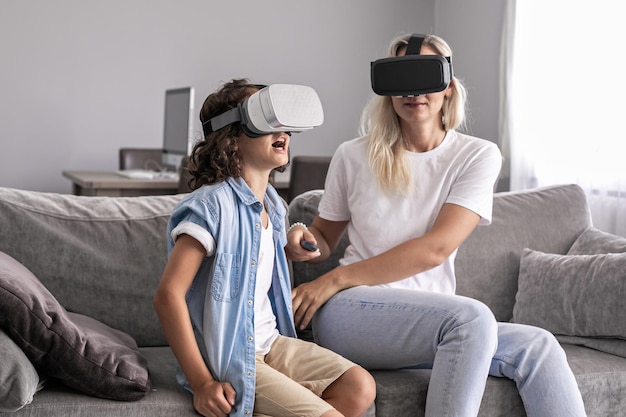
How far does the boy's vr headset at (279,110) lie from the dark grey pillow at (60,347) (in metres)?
0.52

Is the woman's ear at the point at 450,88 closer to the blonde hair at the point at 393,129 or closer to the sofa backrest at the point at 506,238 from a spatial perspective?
the blonde hair at the point at 393,129

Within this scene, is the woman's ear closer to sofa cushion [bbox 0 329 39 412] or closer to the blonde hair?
the blonde hair

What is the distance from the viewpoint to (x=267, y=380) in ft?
5.27

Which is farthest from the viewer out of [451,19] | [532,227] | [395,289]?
[451,19]

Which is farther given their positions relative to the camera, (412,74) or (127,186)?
(127,186)

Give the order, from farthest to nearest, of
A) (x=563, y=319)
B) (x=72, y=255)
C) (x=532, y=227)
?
(x=532, y=227) → (x=563, y=319) → (x=72, y=255)

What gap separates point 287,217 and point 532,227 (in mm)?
768

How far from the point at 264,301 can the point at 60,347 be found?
0.43 m

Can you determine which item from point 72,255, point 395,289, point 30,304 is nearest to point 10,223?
point 72,255

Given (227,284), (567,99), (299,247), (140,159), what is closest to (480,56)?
(567,99)

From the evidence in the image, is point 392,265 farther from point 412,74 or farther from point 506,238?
point 506,238

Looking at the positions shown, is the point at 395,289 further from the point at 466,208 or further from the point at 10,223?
the point at 10,223

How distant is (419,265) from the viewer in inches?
76.8

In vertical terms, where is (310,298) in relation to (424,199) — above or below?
below
